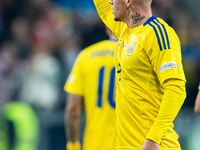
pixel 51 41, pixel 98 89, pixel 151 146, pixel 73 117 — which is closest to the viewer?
pixel 151 146

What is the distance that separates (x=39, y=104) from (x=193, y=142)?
2.90 metres

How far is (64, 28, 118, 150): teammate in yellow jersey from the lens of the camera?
4273 mm

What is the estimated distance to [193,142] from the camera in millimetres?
7172

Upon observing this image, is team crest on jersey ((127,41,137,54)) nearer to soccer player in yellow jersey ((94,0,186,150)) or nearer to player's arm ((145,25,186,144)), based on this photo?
soccer player in yellow jersey ((94,0,186,150))

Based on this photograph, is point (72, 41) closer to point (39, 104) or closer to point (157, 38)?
point (39, 104)

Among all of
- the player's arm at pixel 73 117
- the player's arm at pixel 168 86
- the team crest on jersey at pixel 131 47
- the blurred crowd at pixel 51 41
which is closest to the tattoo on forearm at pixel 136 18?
the team crest on jersey at pixel 131 47

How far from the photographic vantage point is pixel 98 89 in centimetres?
437

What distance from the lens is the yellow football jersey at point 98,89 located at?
14.0 feet

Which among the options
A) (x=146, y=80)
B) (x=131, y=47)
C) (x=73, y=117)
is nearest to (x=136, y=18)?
(x=131, y=47)

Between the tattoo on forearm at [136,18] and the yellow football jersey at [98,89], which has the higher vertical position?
the tattoo on forearm at [136,18]

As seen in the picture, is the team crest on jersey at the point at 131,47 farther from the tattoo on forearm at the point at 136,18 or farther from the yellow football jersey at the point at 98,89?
the yellow football jersey at the point at 98,89

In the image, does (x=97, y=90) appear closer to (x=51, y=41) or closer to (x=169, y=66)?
(x=169, y=66)

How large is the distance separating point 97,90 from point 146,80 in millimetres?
1568

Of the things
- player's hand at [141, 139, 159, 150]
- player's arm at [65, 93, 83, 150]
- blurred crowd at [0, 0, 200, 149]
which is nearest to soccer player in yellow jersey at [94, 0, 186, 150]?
player's hand at [141, 139, 159, 150]
